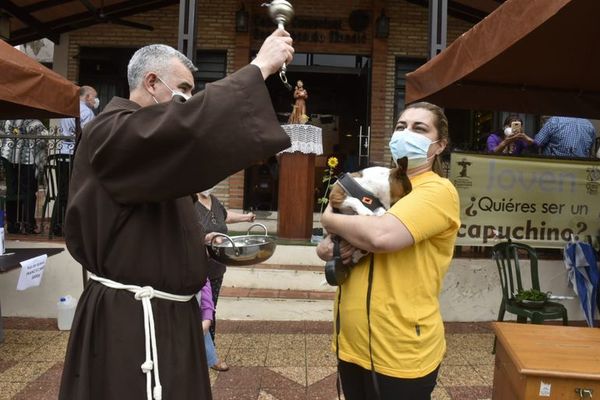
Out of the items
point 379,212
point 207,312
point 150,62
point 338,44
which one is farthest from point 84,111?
point 379,212

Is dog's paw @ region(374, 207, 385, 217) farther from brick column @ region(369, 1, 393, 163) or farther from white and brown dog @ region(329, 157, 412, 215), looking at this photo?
brick column @ region(369, 1, 393, 163)

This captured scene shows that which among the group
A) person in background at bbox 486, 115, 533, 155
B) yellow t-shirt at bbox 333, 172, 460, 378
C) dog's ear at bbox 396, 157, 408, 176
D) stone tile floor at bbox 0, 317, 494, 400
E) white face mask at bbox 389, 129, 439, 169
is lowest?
stone tile floor at bbox 0, 317, 494, 400

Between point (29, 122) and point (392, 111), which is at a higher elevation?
point (392, 111)

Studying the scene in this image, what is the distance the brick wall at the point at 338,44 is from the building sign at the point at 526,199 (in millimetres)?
4203

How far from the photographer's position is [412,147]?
2062mm

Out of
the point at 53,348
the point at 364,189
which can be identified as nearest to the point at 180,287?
the point at 364,189

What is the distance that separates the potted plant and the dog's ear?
2865mm

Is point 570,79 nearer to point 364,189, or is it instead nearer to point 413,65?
point 364,189

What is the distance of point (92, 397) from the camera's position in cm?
162

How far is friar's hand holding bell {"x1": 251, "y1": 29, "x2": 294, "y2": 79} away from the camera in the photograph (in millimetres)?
1566

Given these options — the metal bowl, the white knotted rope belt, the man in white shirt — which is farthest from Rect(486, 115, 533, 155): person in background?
the man in white shirt

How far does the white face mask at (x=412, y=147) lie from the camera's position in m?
2.06

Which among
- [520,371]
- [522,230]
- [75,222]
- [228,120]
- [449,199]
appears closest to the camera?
[228,120]

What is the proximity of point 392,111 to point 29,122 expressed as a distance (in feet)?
Answer: 20.8
